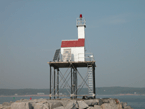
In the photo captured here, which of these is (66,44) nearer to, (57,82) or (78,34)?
(78,34)

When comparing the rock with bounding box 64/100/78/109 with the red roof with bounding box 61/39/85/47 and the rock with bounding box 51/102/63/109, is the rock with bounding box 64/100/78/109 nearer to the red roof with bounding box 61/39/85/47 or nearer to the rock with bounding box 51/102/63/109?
the rock with bounding box 51/102/63/109

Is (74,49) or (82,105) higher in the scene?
(74,49)

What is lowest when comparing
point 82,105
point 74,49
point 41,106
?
point 82,105

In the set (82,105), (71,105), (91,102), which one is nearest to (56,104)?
(71,105)

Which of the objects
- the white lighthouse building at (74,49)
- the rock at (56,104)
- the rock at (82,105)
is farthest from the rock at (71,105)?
the white lighthouse building at (74,49)

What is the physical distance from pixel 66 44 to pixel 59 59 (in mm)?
2564

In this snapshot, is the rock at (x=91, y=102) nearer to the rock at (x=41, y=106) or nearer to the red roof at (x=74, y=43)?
the rock at (x=41, y=106)

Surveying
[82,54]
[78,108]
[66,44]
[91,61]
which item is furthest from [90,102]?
[66,44]

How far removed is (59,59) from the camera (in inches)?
1251

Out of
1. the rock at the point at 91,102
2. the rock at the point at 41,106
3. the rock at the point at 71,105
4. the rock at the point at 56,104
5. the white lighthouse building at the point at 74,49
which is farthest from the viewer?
the white lighthouse building at the point at 74,49

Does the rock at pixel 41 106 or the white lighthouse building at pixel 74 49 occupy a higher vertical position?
the white lighthouse building at pixel 74 49

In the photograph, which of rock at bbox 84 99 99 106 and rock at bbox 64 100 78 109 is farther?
rock at bbox 84 99 99 106

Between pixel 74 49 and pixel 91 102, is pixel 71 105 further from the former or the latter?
pixel 74 49

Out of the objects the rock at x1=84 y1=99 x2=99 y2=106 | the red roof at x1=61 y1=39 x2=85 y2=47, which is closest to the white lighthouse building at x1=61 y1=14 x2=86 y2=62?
the red roof at x1=61 y1=39 x2=85 y2=47
